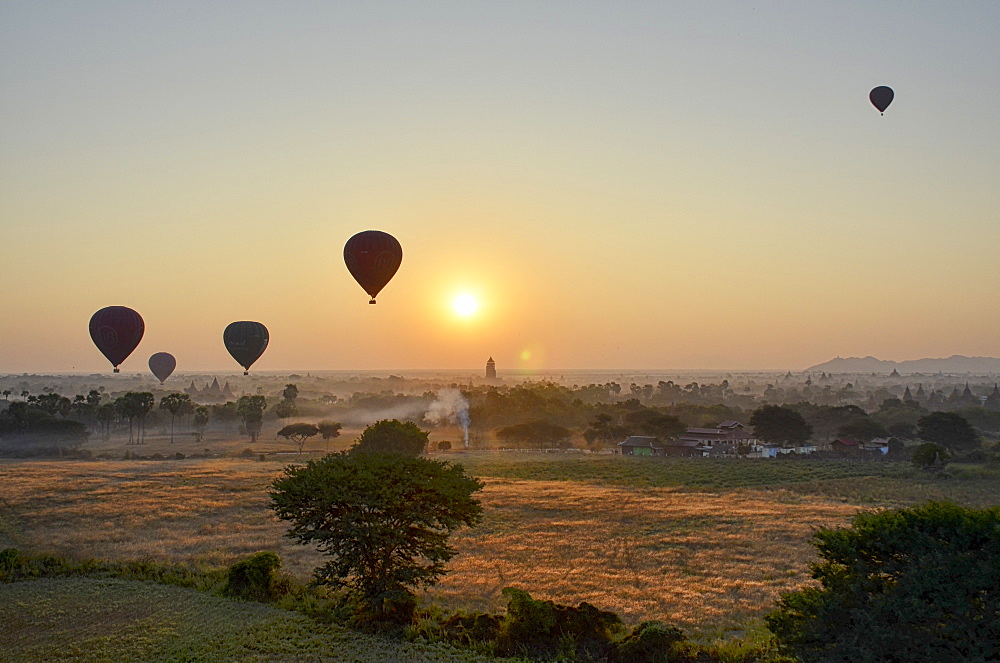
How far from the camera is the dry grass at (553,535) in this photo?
21656mm

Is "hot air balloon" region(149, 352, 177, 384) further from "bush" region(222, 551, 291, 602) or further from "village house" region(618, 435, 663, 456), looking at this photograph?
"bush" region(222, 551, 291, 602)

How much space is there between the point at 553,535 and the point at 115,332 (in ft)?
148

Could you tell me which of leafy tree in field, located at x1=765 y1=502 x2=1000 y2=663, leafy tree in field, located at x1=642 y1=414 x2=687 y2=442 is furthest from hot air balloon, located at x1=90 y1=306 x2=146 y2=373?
leafy tree in field, located at x1=765 y1=502 x2=1000 y2=663

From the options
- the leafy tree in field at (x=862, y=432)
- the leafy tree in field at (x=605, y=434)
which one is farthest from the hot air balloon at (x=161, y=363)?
the leafy tree in field at (x=862, y=432)

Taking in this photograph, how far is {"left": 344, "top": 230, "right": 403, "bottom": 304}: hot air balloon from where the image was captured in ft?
143

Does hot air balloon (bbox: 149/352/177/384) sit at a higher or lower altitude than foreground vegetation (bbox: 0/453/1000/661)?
higher

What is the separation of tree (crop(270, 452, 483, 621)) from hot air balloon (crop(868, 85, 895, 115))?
1699 inches

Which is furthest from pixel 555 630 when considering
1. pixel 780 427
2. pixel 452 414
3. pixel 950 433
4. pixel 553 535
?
pixel 452 414

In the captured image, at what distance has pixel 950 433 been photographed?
75.2 m

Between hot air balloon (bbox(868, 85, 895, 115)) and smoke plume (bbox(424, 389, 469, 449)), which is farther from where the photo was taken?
smoke plume (bbox(424, 389, 469, 449))

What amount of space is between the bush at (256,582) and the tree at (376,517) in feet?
8.55

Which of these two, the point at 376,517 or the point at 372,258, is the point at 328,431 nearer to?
the point at 372,258

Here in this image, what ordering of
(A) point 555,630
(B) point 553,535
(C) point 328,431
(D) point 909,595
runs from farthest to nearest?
1. (C) point 328,431
2. (B) point 553,535
3. (A) point 555,630
4. (D) point 909,595

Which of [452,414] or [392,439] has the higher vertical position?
[392,439]
